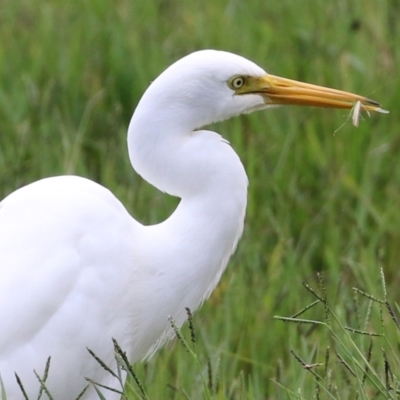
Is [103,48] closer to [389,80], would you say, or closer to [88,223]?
[389,80]

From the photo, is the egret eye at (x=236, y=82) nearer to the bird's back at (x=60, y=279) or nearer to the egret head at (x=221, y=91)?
the egret head at (x=221, y=91)

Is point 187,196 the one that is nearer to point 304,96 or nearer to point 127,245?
point 127,245

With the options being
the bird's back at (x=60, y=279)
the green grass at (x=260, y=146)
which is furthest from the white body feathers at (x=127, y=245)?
the green grass at (x=260, y=146)

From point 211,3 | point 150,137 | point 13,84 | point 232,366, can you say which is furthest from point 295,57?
point 150,137

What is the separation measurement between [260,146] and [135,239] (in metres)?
1.73

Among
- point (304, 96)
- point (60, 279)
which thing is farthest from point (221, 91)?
point (60, 279)

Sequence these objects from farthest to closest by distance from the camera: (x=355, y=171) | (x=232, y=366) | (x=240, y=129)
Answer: (x=240, y=129) → (x=355, y=171) → (x=232, y=366)

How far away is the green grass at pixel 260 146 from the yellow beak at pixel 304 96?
0.57 m

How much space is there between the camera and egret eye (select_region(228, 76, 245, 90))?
246cm

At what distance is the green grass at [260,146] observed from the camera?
3.04 metres

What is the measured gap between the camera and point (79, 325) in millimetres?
2307

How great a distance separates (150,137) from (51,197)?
27 centimetres

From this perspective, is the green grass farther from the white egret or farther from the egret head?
the egret head

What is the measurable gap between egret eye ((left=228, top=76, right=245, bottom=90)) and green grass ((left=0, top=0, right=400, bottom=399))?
0.67m
